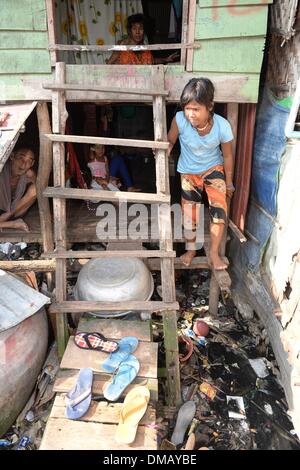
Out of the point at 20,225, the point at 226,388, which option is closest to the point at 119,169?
the point at 20,225

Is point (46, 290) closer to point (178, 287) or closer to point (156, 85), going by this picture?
point (178, 287)

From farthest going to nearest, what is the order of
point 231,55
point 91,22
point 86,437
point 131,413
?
point 91,22
point 231,55
point 131,413
point 86,437

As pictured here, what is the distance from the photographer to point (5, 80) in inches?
135

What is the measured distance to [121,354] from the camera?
2.84 metres

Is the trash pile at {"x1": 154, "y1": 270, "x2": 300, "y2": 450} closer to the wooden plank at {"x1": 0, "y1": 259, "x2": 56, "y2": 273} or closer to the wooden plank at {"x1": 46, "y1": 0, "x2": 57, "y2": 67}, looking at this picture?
the wooden plank at {"x1": 0, "y1": 259, "x2": 56, "y2": 273}

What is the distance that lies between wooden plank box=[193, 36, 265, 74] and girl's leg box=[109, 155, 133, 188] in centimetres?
222

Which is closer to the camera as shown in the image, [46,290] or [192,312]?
[46,290]

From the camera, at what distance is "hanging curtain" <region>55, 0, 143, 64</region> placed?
18.2 ft

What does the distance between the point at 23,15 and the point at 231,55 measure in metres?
1.99

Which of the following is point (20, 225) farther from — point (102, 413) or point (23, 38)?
point (102, 413)
